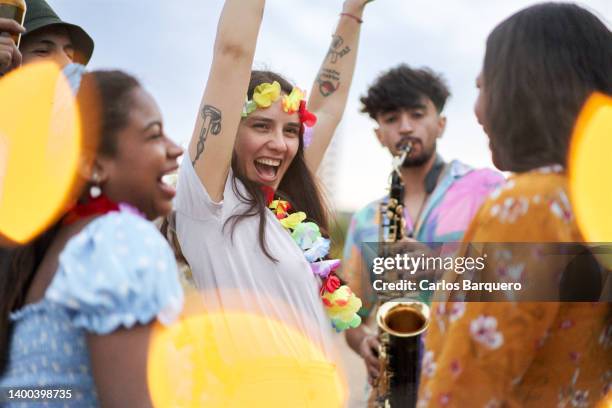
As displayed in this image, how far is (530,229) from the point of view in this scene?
48.2 inches

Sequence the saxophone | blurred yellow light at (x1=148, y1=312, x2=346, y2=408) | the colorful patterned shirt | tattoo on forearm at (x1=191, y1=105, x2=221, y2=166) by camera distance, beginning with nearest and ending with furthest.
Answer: blurred yellow light at (x1=148, y1=312, x2=346, y2=408)
tattoo on forearm at (x1=191, y1=105, x2=221, y2=166)
the saxophone
the colorful patterned shirt

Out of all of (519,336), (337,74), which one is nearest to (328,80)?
(337,74)

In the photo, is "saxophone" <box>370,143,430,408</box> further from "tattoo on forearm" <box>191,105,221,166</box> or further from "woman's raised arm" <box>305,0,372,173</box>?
"tattoo on forearm" <box>191,105,221,166</box>

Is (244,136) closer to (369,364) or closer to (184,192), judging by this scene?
(184,192)

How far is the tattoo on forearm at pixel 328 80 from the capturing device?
293 cm

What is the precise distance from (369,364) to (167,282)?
7.13 feet

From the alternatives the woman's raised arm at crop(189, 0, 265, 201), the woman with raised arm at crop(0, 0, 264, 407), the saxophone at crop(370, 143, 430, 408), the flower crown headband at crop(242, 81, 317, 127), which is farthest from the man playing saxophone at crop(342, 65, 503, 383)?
the woman with raised arm at crop(0, 0, 264, 407)

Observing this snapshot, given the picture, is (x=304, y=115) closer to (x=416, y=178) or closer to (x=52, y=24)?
(x=52, y=24)

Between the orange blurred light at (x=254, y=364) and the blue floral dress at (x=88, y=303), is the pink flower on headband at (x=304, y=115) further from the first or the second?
the blue floral dress at (x=88, y=303)

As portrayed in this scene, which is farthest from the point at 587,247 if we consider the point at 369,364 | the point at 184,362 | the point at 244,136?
the point at 369,364

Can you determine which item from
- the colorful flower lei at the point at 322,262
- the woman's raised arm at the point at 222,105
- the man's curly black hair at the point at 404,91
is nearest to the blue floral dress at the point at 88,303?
the woman's raised arm at the point at 222,105

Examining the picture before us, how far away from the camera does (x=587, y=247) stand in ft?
4.29

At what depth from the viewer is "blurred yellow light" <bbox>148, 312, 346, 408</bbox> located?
1.80 m

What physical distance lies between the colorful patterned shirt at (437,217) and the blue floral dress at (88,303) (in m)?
2.41
